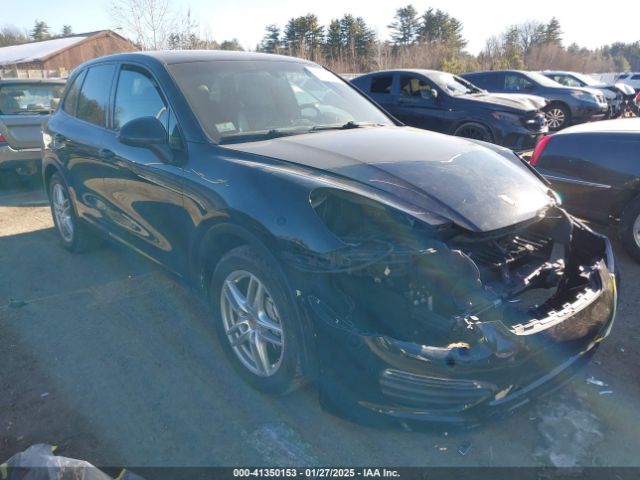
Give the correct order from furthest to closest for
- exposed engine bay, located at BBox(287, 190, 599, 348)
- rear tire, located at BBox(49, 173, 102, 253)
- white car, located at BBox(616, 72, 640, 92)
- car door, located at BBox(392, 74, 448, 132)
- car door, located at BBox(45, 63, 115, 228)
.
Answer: white car, located at BBox(616, 72, 640, 92) → car door, located at BBox(392, 74, 448, 132) → rear tire, located at BBox(49, 173, 102, 253) → car door, located at BBox(45, 63, 115, 228) → exposed engine bay, located at BBox(287, 190, 599, 348)

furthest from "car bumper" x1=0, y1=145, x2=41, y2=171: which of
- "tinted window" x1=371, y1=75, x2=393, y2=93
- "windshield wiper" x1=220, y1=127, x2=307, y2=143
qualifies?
"tinted window" x1=371, y1=75, x2=393, y2=93

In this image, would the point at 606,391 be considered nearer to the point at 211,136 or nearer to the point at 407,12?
the point at 211,136

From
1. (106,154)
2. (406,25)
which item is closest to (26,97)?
(106,154)

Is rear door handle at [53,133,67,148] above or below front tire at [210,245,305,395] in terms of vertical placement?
above

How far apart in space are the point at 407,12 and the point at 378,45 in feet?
110

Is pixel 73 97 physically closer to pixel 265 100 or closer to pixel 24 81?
pixel 265 100

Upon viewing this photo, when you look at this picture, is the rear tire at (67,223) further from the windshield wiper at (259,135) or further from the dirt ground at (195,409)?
the windshield wiper at (259,135)

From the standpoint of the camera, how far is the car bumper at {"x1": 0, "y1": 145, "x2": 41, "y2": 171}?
752cm

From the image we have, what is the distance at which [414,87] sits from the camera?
32.8 ft

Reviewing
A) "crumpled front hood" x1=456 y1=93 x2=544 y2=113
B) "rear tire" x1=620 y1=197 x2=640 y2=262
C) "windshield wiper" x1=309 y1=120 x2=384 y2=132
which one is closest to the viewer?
"windshield wiper" x1=309 y1=120 x2=384 y2=132

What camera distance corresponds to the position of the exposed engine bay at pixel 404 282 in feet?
7.14

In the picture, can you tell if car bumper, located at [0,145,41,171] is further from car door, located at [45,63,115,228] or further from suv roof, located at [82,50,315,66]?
suv roof, located at [82,50,315,66]

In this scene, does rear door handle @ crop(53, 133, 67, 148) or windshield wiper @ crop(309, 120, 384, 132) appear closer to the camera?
windshield wiper @ crop(309, 120, 384, 132)

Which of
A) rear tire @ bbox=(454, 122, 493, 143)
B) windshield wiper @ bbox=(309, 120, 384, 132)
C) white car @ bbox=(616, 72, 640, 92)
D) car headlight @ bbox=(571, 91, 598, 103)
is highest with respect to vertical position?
white car @ bbox=(616, 72, 640, 92)
